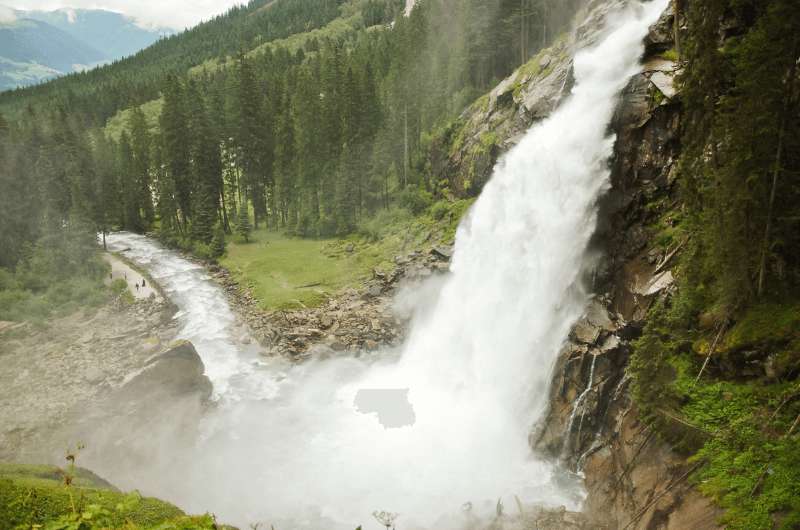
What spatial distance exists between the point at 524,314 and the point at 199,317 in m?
21.8

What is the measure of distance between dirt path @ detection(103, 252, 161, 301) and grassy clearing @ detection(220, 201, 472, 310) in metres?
6.25

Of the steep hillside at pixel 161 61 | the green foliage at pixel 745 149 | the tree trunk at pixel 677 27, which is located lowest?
the green foliage at pixel 745 149

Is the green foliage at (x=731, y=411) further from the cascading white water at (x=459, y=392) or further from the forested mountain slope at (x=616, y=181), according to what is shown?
the cascading white water at (x=459, y=392)

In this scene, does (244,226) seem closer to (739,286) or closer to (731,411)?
(739,286)

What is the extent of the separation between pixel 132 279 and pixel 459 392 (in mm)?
29793

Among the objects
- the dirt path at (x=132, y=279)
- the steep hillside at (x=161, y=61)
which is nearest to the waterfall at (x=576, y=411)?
the dirt path at (x=132, y=279)

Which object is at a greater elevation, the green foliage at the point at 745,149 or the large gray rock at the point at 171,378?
the green foliage at the point at 745,149

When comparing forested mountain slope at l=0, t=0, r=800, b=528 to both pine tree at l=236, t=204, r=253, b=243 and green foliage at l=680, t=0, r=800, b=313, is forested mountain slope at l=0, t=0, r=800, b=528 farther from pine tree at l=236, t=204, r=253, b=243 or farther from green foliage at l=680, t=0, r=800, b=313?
pine tree at l=236, t=204, r=253, b=243

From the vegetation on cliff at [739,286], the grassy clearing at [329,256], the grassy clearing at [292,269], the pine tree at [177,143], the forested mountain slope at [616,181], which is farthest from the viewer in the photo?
the pine tree at [177,143]

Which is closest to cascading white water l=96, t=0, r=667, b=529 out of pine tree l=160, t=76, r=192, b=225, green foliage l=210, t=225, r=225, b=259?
green foliage l=210, t=225, r=225, b=259

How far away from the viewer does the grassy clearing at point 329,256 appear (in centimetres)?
3369

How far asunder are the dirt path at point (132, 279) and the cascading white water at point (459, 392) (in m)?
11.9

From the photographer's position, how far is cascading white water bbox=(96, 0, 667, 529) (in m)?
17.1

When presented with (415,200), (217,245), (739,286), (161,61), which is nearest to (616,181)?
(739,286)
